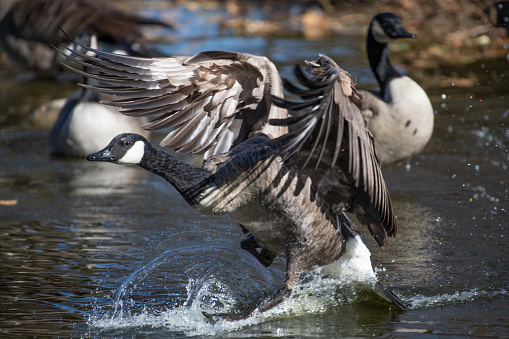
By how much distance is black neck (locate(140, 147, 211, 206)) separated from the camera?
158 inches

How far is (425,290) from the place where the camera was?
14.4ft

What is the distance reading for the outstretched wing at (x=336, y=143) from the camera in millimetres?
3592

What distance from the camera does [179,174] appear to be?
159 inches

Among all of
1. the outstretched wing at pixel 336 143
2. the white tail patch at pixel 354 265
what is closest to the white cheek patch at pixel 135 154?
the outstretched wing at pixel 336 143

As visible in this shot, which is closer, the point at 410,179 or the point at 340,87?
the point at 340,87

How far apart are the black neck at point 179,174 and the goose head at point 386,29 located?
345 centimetres

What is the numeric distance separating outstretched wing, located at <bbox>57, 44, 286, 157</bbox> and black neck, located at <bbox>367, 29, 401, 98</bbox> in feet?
6.79

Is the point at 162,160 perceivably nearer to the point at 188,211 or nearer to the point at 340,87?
the point at 340,87

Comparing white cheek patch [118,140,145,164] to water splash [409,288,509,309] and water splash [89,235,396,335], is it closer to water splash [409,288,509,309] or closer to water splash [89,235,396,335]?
water splash [89,235,396,335]

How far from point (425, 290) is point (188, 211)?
239 centimetres

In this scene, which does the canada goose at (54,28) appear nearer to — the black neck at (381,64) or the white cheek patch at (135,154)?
the black neck at (381,64)

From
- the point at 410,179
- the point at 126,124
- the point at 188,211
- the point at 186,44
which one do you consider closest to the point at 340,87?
the point at 188,211

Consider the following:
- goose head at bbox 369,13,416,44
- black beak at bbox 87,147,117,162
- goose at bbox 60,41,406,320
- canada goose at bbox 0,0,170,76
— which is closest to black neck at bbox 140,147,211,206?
goose at bbox 60,41,406,320

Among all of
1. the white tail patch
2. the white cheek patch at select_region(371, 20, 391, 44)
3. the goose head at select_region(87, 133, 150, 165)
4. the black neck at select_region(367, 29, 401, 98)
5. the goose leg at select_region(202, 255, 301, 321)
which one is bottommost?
the goose leg at select_region(202, 255, 301, 321)
